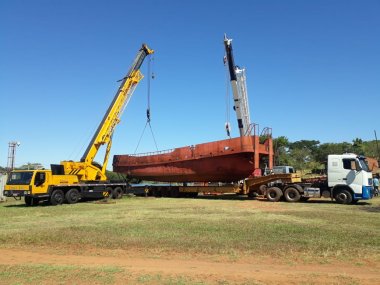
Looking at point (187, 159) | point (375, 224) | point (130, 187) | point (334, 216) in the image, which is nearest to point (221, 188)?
point (187, 159)

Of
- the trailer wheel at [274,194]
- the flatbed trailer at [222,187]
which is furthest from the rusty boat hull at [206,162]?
the trailer wheel at [274,194]

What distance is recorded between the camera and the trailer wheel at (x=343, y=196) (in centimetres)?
2153

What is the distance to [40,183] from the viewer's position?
23.2 meters

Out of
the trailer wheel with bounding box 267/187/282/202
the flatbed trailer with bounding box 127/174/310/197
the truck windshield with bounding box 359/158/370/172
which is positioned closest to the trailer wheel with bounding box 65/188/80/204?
the flatbed trailer with bounding box 127/174/310/197

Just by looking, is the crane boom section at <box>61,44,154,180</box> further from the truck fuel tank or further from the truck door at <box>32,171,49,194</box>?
the truck fuel tank

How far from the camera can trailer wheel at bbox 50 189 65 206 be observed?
926 inches

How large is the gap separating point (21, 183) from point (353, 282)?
2067 centimetres

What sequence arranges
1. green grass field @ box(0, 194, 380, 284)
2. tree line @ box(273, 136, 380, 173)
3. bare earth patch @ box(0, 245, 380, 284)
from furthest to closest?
tree line @ box(273, 136, 380, 173) → green grass field @ box(0, 194, 380, 284) → bare earth patch @ box(0, 245, 380, 284)

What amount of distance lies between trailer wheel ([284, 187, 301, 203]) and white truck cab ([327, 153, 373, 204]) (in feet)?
6.53

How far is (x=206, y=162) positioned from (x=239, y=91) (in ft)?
32.1

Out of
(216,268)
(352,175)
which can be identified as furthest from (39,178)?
(216,268)

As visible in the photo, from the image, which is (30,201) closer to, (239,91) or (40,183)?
(40,183)

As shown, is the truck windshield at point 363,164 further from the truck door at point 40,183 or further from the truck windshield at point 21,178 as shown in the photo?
the truck windshield at point 21,178

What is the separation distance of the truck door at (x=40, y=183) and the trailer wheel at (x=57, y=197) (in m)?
0.55
